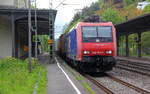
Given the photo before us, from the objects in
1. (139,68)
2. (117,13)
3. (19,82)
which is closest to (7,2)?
(139,68)

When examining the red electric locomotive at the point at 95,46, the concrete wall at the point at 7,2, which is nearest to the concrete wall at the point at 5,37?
the concrete wall at the point at 7,2

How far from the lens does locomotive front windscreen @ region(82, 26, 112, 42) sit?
25.2 m

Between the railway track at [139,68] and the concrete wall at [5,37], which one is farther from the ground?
the concrete wall at [5,37]

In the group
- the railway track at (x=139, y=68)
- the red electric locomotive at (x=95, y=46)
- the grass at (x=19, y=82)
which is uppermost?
the red electric locomotive at (x=95, y=46)

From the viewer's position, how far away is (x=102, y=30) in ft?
83.9

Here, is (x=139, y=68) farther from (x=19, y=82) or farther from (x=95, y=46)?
(x=19, y=82)

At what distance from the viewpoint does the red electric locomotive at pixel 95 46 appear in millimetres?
24734

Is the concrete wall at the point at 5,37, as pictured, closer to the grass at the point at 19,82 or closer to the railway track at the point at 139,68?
the railway track at the point at 139,68

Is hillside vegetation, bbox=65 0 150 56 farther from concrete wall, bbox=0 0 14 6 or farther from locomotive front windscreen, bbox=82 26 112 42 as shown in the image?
concrete wall, bbox=0 0 14 6

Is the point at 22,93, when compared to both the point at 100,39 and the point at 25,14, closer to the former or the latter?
the point at 100,39

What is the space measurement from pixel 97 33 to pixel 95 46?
106 centimetres

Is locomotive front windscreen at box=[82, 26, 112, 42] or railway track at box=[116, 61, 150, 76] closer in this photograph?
locomotive front windscreen at box=[82, 26, 112, 42]


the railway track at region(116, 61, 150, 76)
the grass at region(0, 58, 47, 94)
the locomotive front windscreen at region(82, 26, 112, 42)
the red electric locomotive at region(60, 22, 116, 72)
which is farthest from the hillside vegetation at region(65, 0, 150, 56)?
the grass at region(0, 58, 47, 94)

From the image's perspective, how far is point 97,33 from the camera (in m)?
25.5
